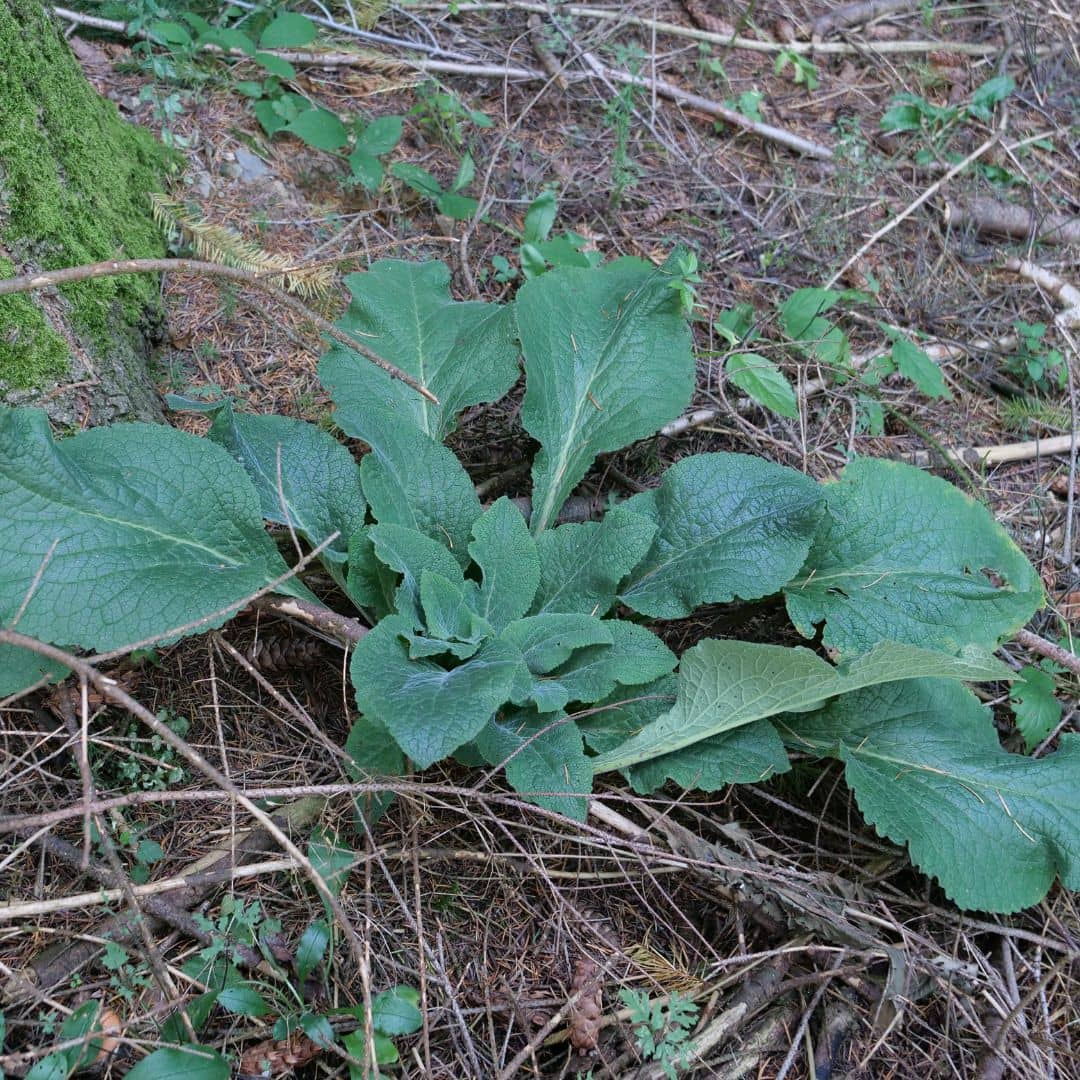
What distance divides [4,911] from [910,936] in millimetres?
1620

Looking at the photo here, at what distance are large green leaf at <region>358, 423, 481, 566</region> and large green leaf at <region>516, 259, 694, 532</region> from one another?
249mm

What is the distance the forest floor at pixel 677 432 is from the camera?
1.54 meters

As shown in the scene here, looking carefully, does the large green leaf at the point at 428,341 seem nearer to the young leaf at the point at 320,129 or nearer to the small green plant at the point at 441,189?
the small green plant at the point at 441,189

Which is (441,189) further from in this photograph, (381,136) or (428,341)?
(428,341)

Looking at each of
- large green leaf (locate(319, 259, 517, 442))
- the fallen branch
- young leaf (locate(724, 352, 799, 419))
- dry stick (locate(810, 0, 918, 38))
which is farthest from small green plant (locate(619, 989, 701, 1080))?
dry stick (locate(810, 0, 918, 38))

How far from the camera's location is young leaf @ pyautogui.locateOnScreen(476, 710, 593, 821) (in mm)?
1605

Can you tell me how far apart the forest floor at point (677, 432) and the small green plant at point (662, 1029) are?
0.02 metres

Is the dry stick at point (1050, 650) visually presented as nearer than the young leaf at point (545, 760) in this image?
No

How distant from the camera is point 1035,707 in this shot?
2.06 meters

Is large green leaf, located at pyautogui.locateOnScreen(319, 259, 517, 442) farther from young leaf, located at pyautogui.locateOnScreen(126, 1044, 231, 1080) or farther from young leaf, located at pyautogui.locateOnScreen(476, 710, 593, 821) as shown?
young leaf, located at pyautogui.locateOnScreen(126, 1044, 231, 1080)

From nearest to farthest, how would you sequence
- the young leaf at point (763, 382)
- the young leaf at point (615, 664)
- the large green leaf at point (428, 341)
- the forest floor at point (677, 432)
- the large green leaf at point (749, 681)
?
A: the forest floor at point (677, 432)
the large green leaf at point (749, 681)
the young leaf at point (615, 664)
the large green leaf at point (428, 341)
the young leaf at point (763, 382)

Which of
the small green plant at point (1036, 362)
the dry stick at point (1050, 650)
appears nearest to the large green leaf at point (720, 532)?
the dry stick at point (1050, 650)

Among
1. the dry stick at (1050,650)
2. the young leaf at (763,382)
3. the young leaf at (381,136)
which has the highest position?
the young leaf at (381,136)

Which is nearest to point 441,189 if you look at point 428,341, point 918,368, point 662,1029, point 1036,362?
point 428,341
